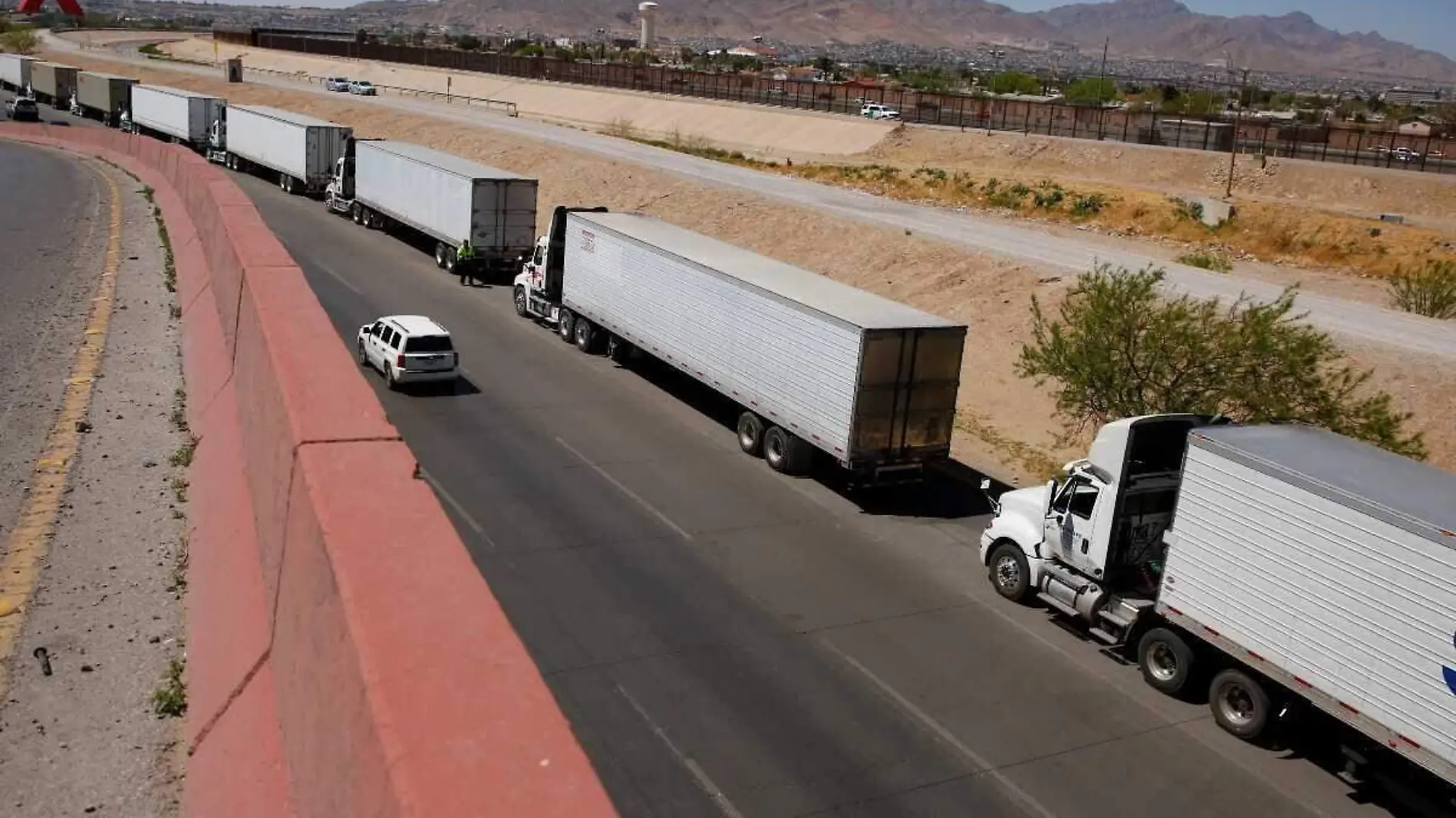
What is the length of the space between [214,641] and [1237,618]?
11.2 meters

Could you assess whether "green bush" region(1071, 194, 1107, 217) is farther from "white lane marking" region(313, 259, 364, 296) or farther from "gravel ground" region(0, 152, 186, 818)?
"gravel ground" region(0, 152, 186, 818)

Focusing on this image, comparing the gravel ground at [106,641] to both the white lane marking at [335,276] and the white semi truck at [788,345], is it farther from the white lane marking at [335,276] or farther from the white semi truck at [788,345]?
the white lane marking at [335,276]

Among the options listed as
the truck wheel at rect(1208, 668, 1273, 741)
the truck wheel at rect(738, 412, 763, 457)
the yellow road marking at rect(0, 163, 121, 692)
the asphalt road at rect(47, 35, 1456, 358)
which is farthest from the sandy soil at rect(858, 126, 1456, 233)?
the yellow road marking at rect(0, 163, 121, 692)

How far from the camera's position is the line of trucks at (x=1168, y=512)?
42.8 ft

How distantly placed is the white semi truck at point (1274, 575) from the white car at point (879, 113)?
271 feet

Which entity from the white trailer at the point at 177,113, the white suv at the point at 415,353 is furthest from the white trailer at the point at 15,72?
the white suv at the point at 415,353

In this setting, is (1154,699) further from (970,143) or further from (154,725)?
(970,143)

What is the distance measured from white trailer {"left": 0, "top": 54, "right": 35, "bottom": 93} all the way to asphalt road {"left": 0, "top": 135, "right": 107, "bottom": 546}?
193ft

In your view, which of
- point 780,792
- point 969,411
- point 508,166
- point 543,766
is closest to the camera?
point 543,766

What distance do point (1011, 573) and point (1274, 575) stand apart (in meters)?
4.97

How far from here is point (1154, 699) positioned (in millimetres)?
16016

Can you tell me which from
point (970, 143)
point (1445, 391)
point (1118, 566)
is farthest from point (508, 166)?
point (1118, 566)

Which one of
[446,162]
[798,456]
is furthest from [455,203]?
[798,456]

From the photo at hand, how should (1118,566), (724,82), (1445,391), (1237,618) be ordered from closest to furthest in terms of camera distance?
(1237,618), (1118,566), (1445,391), (724,82)
